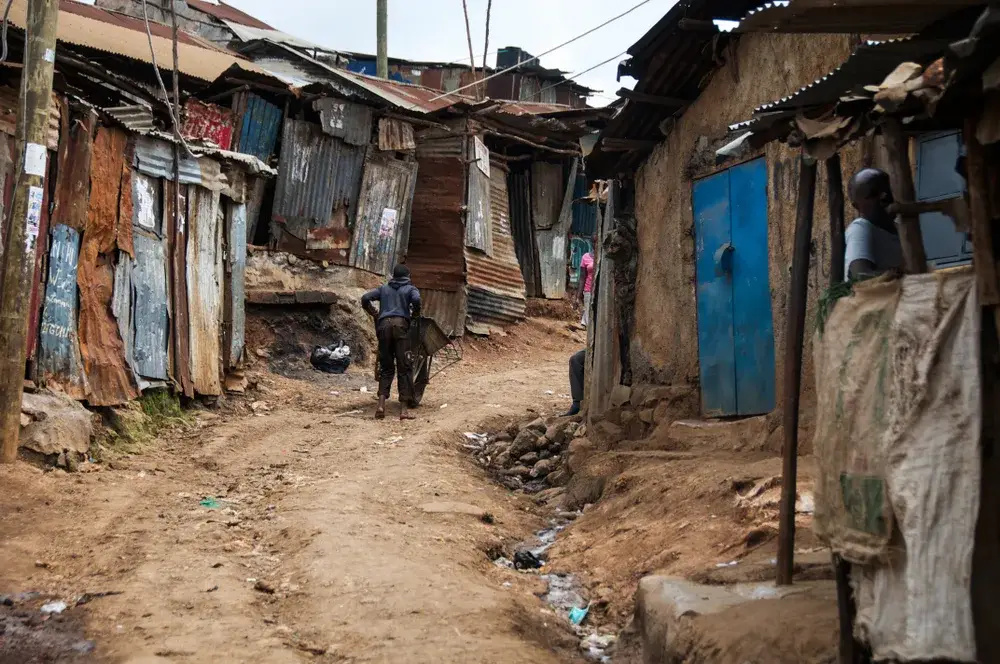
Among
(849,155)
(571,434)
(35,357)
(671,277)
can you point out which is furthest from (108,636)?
(571,434)

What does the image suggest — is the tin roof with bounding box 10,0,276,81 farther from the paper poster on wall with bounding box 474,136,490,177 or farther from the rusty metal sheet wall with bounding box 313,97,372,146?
the paper poster on wall with bounding box 474,136,490,177

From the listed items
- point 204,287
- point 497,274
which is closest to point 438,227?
point 497,274

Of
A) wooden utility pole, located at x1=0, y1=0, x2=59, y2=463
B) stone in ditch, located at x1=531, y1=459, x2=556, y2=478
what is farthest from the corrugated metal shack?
stone in ditch, located at x1=531, y1=459, x2=556, y2=478

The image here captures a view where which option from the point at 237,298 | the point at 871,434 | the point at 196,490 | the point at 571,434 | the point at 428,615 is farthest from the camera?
the point at 237,298

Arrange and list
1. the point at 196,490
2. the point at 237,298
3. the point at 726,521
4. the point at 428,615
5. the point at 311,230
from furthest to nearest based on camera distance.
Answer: the point at 311,230, the point at 237,298, the point at 196,490, the point at 726,521, the point at 428,615

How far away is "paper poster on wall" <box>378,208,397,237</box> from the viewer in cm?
1731

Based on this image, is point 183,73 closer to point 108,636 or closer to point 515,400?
point 515,400

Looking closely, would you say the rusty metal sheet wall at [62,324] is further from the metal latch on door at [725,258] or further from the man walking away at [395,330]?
the metal latch on door at [725,258]

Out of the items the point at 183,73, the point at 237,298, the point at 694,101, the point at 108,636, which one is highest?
the point at 183,73

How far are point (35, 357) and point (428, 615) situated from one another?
4.72m

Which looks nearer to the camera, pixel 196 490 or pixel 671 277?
pixel 196 490

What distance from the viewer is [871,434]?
2.93 m

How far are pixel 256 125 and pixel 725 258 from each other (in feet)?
35.5

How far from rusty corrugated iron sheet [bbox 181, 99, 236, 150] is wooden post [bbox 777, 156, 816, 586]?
12.8 m
